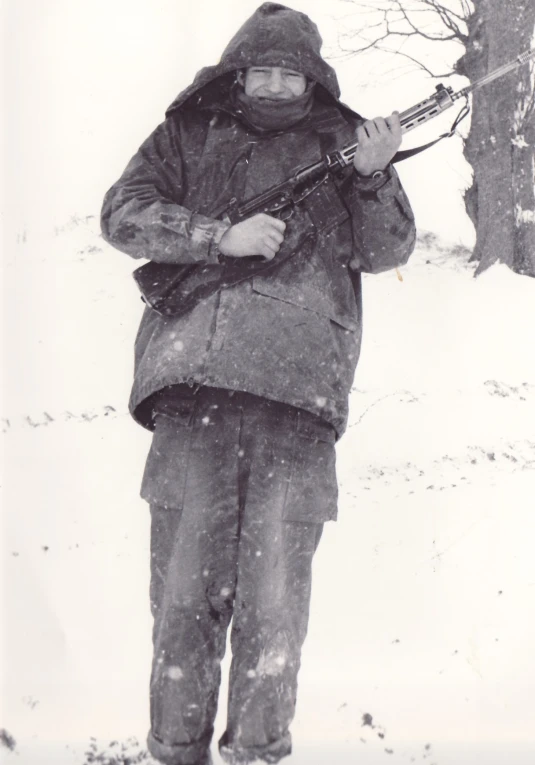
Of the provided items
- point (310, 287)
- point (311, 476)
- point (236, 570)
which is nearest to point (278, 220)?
point (310, 287)

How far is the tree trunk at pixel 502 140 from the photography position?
8.63 ft

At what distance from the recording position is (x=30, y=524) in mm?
2561

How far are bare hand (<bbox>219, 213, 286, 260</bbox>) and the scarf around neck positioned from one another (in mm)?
245

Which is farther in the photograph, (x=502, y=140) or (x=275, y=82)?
(x=502, y=140)

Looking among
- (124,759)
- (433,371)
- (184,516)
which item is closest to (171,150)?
(184,516)

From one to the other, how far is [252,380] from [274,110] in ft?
1.95

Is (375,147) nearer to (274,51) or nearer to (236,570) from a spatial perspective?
(274,51)

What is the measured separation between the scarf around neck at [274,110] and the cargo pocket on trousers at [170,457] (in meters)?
0.62

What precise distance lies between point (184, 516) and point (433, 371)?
3.12ft

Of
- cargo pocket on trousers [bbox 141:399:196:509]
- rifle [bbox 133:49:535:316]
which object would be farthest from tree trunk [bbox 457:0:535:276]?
cargo pocket on trousers [bbox 141:399:196:509]

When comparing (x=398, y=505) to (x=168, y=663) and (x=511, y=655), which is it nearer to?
(x=511, y=655)

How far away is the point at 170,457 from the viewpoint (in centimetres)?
201

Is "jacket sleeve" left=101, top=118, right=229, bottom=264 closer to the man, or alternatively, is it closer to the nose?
the man

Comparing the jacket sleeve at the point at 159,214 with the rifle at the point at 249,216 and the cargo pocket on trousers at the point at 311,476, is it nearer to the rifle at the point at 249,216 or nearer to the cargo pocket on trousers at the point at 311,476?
the rifle at the point at 249,216
